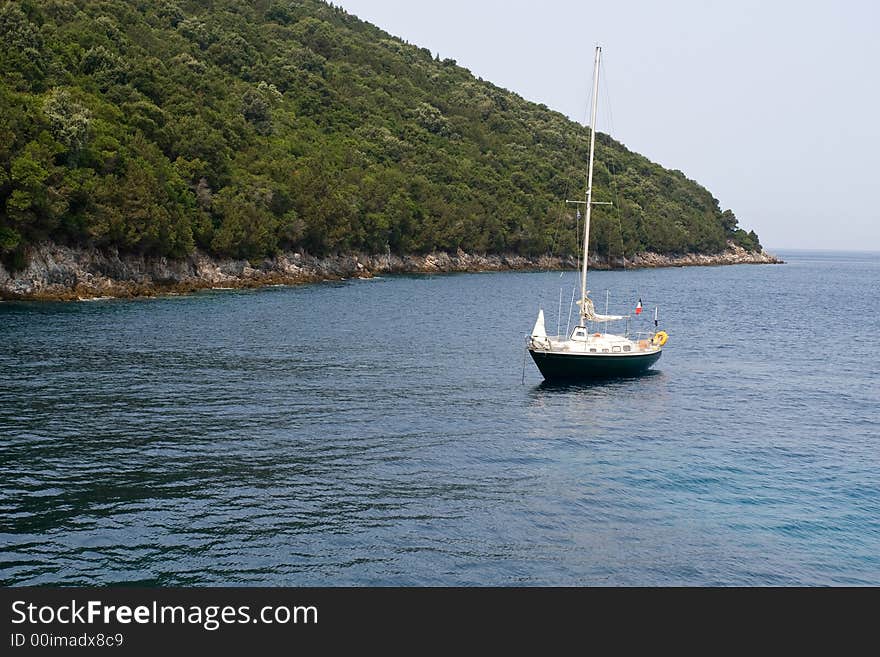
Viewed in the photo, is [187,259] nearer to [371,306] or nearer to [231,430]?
[371,306]

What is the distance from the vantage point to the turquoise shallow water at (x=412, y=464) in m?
24.1

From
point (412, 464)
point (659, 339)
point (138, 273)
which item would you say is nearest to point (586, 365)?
point (659, 339)

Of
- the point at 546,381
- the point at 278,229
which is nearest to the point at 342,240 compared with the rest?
the point at 278,229

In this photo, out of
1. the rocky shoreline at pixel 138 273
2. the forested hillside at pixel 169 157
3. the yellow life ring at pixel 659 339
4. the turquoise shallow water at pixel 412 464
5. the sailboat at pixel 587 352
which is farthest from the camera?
the forested hillside at pixel 169 157

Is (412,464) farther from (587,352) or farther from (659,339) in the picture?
(659,339)

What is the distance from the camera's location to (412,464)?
33875 millimetres

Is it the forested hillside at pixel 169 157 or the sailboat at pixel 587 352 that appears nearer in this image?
the sailboat at pixel 587 352

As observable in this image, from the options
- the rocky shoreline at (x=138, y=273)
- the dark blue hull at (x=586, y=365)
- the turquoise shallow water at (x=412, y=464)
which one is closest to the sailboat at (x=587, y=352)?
the dark blue hull at (x=586, y=365)

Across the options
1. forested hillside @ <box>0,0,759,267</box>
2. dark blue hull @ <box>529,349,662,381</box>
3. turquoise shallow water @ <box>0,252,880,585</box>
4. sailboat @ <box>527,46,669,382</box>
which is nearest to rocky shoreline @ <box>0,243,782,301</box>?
forested hillside @ <box>0,0,759,267</box>

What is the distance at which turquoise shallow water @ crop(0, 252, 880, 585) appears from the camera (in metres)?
Result: 24.1

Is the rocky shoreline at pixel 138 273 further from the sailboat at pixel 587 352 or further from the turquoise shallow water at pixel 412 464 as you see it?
the sailboat at pixel 587 352

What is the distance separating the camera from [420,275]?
16888 centimetres

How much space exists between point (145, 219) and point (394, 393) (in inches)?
2463
